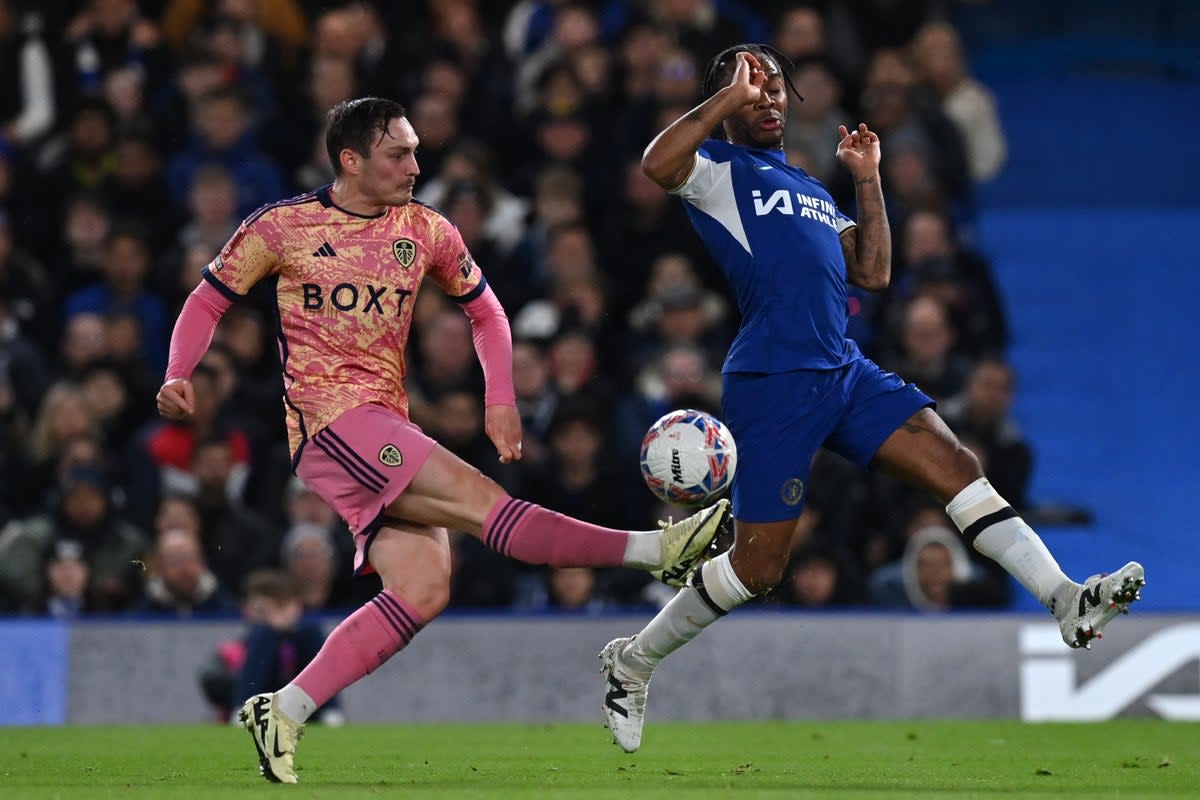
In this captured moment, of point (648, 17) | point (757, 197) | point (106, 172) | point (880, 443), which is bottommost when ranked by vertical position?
point (880, 443)

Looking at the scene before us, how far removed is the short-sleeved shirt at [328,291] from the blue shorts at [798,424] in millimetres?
1309

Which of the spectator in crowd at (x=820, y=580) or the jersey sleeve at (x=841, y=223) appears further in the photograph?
the spectator in crowd at (x=820, y=580)

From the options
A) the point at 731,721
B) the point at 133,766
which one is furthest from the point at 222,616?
the point at 133,766

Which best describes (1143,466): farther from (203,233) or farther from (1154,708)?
(203,233)

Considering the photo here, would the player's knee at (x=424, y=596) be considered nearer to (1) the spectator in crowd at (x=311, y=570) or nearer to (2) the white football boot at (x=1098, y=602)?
(2) the white football boot at (x=1098, y=602)

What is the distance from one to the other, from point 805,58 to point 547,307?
2.65m

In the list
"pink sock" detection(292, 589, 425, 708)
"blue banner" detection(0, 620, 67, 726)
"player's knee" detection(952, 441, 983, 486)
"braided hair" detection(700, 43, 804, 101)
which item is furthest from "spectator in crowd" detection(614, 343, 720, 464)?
"pink sock" detection(292, 589, 425, 708)

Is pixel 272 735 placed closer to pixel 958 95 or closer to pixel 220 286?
pixel 220 286

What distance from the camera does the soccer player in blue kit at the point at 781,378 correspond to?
8367mm

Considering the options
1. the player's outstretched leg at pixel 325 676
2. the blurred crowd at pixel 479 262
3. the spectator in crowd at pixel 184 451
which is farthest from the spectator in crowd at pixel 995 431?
the player's outstretched leg at pixel 325 676

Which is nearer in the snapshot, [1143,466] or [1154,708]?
[1154,708]

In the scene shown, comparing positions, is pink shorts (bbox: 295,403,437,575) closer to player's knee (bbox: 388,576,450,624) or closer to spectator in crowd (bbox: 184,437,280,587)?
player's knee (bbox: 388,576,450,624)

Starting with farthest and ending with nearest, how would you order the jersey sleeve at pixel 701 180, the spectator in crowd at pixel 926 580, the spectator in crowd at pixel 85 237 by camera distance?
the spectator in crowd at pixel 85 237 < the spectator in crowd at pixel 926 580 < the jersey sleeve at pixel 701 180

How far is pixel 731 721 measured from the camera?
12.2 metres
